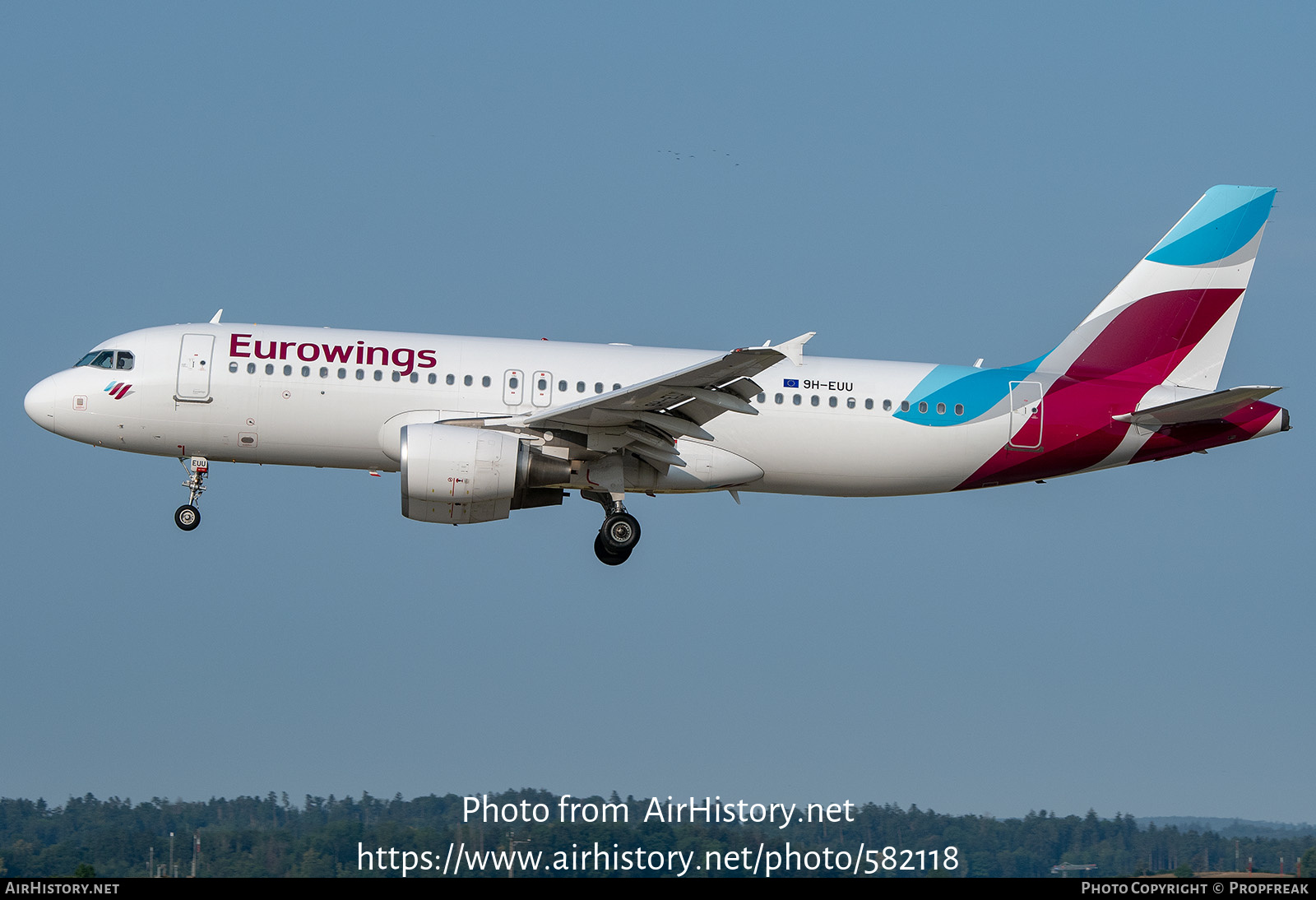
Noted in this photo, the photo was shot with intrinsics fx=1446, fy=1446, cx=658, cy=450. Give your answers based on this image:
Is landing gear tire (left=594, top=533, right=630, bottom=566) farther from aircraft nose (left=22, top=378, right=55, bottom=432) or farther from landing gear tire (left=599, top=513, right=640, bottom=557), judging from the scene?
aircraft nose (left=22, top=378, right=55, bottom=432)

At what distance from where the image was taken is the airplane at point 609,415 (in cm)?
2758

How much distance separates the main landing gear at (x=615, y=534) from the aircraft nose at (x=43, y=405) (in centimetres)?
1090

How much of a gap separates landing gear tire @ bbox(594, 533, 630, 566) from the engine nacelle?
96.6 inches

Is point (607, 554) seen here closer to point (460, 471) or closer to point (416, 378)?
point (460, 471)

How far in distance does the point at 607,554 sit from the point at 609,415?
146 inches

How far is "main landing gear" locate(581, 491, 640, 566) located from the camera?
29.2 metres

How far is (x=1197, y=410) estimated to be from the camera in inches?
1143

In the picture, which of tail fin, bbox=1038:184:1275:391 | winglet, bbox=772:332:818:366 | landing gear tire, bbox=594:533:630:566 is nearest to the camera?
winglet, bbox=772:332:818:366

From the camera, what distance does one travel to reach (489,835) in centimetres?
3334

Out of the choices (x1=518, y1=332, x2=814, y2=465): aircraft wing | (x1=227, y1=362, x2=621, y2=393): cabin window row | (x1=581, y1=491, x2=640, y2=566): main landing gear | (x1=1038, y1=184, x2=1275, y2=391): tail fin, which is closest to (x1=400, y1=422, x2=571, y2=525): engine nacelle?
(x1=518, y1=332, x2=814, y2=465): aircraft wing

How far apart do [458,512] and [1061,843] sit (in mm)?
23022

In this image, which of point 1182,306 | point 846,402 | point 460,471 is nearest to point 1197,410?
point 1182,306

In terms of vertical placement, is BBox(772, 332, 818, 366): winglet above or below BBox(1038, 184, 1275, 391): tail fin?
below
